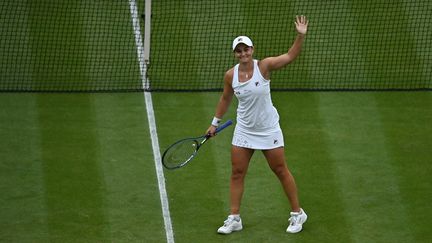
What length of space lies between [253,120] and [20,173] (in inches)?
130

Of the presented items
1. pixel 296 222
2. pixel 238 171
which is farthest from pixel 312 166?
pixel 238 171

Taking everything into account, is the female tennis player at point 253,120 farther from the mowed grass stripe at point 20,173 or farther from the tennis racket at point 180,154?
the mowed grass stripe at point 20,173

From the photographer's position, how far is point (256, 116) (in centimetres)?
1132

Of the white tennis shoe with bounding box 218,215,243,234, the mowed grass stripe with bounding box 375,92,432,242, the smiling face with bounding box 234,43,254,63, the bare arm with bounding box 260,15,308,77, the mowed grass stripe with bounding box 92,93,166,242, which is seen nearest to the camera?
the bare arm with bounding box 260,15,308,77

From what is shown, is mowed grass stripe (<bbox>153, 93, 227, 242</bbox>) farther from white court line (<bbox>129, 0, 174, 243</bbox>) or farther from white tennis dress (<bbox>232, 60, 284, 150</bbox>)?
white tennis dress (<bbox>232, 60, 284, 150</bbox>)

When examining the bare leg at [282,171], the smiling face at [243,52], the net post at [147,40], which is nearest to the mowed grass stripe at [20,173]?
the net post at [147,40]

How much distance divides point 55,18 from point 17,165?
196 inches

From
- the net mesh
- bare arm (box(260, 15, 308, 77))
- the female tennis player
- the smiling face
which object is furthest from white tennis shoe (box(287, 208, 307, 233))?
the net mesh

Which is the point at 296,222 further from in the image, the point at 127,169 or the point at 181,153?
the point at 127,169

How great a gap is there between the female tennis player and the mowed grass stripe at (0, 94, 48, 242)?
2.12 metres

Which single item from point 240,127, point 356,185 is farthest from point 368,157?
point 240,127

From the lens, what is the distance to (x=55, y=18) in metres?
17.7

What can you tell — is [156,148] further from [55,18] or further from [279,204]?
[55,18]

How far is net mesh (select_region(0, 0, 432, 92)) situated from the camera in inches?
636
